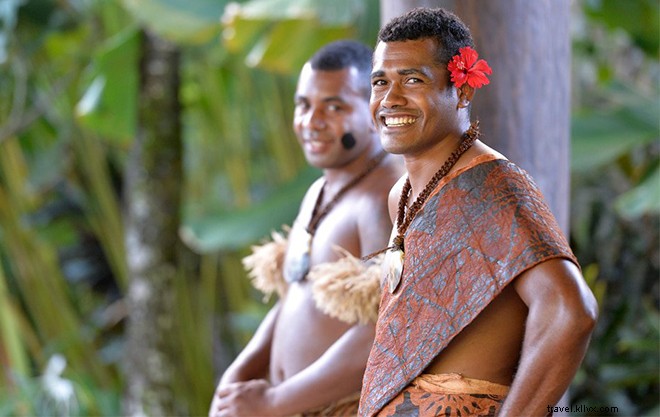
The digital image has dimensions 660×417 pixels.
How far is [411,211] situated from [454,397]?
0.28m

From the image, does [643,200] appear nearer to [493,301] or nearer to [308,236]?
[308,236]

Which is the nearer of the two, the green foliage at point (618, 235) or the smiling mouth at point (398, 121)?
the smiling mouth at point (398, 121)

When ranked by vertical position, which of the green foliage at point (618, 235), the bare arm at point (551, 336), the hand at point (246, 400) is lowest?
the green foliage at point (618, 235)

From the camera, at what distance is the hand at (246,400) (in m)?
1.81

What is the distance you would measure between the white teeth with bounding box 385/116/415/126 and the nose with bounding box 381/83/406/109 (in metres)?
0.02

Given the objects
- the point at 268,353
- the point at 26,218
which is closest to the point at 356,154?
the point at 268,353

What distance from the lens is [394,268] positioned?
1.34 m

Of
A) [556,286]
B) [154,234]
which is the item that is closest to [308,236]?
[556,286]

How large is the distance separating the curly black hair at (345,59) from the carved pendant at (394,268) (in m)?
0.60

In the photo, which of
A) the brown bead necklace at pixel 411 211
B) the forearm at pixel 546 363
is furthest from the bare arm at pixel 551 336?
the brown bead necklace at pixel 411 211

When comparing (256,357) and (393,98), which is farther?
(256,357)

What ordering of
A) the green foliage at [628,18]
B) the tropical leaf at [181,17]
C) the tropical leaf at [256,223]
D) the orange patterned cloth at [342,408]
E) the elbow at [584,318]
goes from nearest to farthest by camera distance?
the elbow at [584,318] → the orange patterned cloth at [342,408] → the tropical leaf at [181,17] → the tropical leaf at [256,223] → the green foliage at [628,18]

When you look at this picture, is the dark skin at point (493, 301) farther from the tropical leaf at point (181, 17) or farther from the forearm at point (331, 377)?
the tropical leaf at point (181, 17)

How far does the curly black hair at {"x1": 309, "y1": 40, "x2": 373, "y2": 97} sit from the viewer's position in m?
1.88
